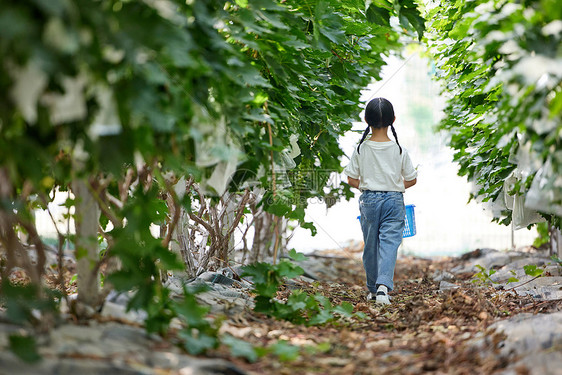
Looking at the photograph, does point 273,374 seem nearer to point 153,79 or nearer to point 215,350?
point 215,350

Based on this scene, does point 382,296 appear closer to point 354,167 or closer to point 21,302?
point 354,167

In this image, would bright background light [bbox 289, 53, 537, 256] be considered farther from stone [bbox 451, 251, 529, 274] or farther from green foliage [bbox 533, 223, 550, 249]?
stone [bbox 451, 251, 529, 274]

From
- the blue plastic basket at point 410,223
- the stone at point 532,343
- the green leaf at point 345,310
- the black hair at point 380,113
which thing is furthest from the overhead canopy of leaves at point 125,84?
the blue plastic basket at point 410,223

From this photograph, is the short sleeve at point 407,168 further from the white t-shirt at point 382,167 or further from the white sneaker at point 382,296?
the white sneaker at point 382,296

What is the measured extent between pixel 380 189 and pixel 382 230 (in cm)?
27

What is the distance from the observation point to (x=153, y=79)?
165 cm

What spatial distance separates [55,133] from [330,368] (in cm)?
114

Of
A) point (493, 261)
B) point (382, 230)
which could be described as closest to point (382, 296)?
point (382, 230)

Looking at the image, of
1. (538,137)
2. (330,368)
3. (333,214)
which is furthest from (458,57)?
Answer: (333,214)

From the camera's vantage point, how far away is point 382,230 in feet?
12.9

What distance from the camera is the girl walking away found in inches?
153

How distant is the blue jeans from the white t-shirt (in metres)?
0.06

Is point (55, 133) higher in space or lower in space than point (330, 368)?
higher

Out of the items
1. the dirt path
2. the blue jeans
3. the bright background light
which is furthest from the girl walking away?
the bright background light
